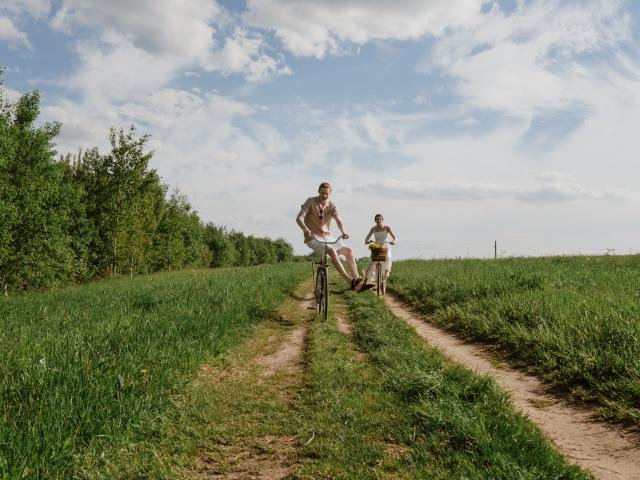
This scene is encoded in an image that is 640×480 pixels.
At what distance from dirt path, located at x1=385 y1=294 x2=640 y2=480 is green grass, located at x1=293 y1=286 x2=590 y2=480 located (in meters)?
0.33

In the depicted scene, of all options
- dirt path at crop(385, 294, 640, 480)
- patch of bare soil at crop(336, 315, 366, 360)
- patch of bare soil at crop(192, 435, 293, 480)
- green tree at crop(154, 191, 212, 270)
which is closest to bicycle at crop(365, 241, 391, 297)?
patch of bare soil at crop(336, 315, 366, 360)

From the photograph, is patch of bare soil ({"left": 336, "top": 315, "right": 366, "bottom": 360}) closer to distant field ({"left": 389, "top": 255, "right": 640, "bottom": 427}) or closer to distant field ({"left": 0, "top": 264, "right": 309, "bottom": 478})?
distant field ({"left": 0, "top": 264, "right": 309, "bottom": 478})

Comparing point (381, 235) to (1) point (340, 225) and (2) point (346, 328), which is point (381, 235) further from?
(2) point (346, 328)

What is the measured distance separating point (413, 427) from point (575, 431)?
167 cm

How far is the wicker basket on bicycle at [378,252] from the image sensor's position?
1425 cm

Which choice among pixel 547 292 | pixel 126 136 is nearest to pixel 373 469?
pixel 547 292

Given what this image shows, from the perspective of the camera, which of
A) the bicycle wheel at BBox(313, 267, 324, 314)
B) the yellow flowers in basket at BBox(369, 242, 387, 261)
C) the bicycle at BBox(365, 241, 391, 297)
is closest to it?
the bicycle wheel at BBox(313, 267, 324, 314)

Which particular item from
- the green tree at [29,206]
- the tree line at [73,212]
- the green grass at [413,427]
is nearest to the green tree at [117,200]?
the tree line at [73,212]

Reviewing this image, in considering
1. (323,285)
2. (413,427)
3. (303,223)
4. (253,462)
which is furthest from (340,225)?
(253,462)

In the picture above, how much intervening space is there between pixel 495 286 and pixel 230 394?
8664mm

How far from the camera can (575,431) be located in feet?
14.3

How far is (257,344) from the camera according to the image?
802 centimetres

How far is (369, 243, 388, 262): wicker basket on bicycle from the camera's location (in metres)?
14.2

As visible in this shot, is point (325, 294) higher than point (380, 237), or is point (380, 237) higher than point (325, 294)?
point (380, 237)
